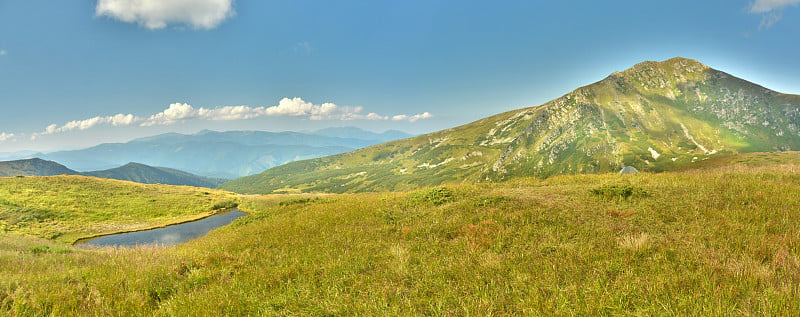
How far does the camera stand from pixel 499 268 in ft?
A: 17.0

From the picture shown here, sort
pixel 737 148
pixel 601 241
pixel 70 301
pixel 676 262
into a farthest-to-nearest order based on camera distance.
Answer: pixel 737 148
pixel 601 241
pixel 70 301
pixel 676 262

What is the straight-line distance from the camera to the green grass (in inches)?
1432

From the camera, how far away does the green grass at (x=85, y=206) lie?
1432 inches

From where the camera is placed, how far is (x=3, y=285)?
543 centimetres

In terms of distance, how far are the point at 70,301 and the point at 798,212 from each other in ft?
51.9

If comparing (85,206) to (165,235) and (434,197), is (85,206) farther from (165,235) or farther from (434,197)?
(434,197)

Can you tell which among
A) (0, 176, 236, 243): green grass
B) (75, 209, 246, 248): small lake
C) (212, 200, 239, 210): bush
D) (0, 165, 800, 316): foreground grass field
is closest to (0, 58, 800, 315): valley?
(0, 165, 800, 316): foreground grass field

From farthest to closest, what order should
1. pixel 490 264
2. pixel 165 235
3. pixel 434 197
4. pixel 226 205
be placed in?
pixel 226 205, pixel 165 235, pixel 434 197, pixel 490 264

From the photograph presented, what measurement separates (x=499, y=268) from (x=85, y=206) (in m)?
67.6

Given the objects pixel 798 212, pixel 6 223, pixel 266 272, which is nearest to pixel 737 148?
pixel 798 212

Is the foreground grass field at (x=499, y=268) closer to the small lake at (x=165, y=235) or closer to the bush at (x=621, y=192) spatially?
the bush at (x=621, y=192)

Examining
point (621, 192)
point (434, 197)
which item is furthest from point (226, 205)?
point (621, 192)

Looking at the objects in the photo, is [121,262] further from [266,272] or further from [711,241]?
[711,241]

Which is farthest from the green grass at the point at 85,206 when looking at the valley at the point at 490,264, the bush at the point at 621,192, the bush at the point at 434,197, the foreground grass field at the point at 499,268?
the bush at the point at 621,192
